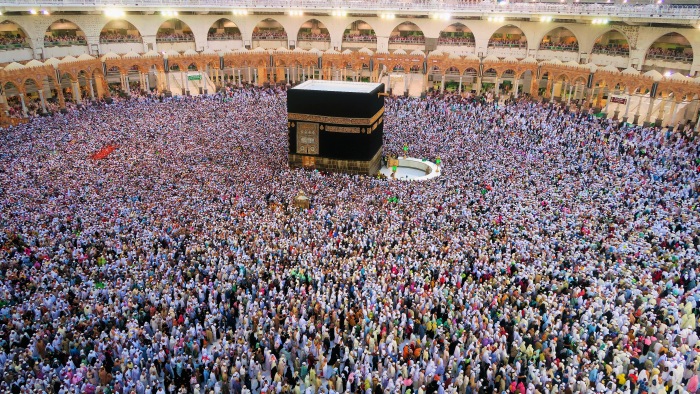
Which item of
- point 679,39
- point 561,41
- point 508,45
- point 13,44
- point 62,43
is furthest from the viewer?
point 508,45

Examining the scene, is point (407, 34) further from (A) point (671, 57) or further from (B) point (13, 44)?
(B) point (13, 44)

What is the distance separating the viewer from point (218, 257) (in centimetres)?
1091

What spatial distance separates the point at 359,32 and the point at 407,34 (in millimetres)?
3415

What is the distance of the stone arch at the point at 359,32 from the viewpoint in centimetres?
3459

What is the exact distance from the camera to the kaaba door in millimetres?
18281

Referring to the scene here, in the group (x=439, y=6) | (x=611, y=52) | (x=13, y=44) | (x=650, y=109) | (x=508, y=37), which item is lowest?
(x=650, y=109)

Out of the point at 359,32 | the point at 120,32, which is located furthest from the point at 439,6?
the point at 120,32

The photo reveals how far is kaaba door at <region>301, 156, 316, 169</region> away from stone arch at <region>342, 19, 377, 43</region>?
1896 centimetres

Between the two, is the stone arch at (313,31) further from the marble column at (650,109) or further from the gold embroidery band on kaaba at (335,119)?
the marble column at (650,109)

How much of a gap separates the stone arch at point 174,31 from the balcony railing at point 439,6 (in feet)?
9.59

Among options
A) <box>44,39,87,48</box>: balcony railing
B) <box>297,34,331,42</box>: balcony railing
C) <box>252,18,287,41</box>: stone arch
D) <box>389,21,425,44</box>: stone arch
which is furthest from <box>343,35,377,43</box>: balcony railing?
<box>44,39,87,48</box>: balcony railing

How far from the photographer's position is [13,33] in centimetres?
2809

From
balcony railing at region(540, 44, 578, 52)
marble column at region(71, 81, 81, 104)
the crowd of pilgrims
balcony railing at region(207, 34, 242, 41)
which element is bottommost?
the crowd of pilgrims

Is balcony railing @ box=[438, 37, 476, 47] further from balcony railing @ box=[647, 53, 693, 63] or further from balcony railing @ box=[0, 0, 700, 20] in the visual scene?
balcony railing @ box=[647, 53, 693, 63]
